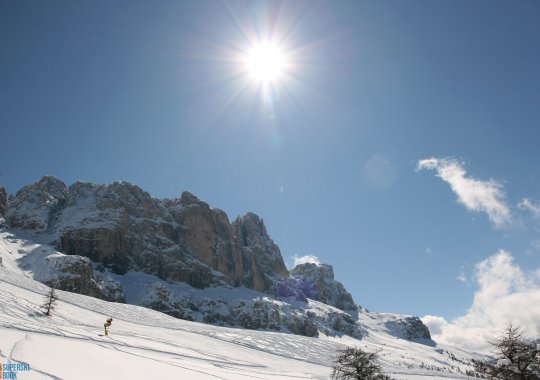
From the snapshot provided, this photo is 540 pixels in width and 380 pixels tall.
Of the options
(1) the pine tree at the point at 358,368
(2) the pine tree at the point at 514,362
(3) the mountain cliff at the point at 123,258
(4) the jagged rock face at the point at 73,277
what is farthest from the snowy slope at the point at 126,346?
(3) the mountain cliff at the point at 123,258

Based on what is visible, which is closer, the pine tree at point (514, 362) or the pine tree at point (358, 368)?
the pine tree at point (514, 362)

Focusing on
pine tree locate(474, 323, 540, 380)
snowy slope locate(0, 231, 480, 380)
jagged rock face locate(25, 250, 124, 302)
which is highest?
jagged rock face locate(25, 250, 124, 302)

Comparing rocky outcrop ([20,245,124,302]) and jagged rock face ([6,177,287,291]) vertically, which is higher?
jagged rock face ([6,177,287,291])

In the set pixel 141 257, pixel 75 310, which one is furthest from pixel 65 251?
pixel 75 310

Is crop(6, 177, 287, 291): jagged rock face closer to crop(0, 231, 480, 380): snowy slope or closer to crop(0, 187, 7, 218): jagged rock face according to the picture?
crop(0, 187, 7, 218): jagged rock face

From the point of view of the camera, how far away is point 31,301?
51438 millimetres

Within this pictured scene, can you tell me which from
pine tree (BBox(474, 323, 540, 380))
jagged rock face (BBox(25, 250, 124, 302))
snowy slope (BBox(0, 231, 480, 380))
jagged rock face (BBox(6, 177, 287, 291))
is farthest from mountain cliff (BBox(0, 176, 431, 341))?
pine tree (BBox(474, 323, 540, 380))

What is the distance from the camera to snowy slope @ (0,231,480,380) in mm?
17781

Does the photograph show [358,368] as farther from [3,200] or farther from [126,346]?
[3,200]

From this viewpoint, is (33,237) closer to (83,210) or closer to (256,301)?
(83,210)

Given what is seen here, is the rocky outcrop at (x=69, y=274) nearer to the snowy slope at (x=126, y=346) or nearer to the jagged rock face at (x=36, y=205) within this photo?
the snowy slope at (x=126, y=346)

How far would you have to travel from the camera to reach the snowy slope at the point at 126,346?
17.8m

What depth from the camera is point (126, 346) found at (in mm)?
30453

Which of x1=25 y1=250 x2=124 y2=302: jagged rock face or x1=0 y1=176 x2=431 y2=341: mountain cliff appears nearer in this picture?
x1=25 y1=250 x2=124 y2=302: jagged rock face
